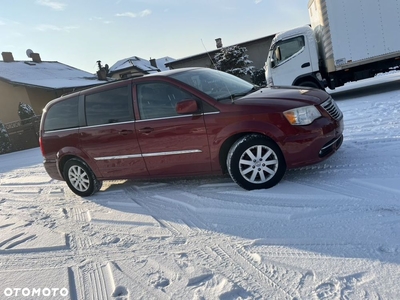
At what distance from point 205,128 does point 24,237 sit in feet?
8.99

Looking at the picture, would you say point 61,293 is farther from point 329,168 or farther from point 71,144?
point 329,168

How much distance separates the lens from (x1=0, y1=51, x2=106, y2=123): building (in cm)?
2167

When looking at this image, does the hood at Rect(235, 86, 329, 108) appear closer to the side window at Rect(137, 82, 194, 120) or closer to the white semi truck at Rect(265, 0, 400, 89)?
the side window at Rect(137, 82, 194, 120)

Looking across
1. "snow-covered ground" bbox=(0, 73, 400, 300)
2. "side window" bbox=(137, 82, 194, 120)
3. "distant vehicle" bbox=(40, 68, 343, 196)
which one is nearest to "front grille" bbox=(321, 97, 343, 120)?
"distant vehicle" bbox=(40, 68, 343, 196)

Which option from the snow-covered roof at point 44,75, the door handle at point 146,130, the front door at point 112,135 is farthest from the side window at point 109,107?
the snow-covered roof at point 44,75

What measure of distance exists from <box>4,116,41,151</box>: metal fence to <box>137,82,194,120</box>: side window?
45.8 ft

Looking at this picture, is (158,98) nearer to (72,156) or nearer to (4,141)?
(72,156)

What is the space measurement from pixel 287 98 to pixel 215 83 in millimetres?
1195

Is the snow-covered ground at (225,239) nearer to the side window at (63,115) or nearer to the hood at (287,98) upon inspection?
the hood at (287,98)

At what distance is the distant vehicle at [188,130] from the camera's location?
4062 mm

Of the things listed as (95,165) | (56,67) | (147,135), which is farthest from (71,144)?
(56,67)

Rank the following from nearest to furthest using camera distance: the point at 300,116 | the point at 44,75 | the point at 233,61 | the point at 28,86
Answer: the point at 300,116 < the point at 28,86 < the point at 233,61 < the point at 44,75

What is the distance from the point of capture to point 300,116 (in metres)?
4.02

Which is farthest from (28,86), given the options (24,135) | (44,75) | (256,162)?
(256,162)
